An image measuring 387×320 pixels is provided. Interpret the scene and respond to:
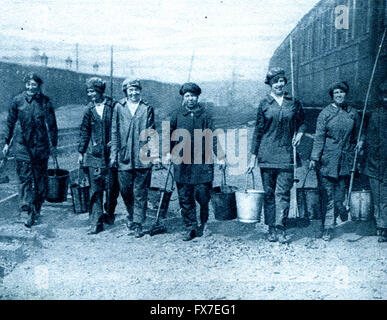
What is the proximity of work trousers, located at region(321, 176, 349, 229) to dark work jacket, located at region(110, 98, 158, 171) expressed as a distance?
2253 millimetres

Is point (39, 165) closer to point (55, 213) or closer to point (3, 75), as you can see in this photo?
point (55, 213)

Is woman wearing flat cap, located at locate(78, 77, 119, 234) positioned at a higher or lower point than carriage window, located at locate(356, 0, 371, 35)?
lower

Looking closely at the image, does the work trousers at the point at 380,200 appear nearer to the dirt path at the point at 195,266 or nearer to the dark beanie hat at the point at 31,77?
the dirt path at the point at 195,266

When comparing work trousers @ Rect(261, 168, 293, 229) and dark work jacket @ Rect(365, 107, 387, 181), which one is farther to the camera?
work trousers @ Rect(261, 168, 293, 229)

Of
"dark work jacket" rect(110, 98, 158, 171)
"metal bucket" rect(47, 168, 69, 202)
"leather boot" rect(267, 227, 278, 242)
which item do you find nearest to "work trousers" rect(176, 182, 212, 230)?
"dark work jacket" rect(110, 98, 158, 171)

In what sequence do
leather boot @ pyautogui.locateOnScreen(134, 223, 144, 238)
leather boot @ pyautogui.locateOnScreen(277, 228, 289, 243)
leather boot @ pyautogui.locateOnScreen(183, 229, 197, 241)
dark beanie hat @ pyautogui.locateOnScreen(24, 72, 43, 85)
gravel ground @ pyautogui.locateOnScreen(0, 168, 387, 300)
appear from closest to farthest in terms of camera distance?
gravel ground @ pyautogui.locateOnScreen(0, 168, 387, 300) < leather boot @ pyautogui.locateOnScreen(277, 228, 289, 243) < leather boot @ pyautogui.locateOnScreen(183, 229, 197, 241) < leather boot @ pyautogui.locateOnScreen(134, 223, 144, 238) < dark beanie hat @ pyautogui.locateOnScreen(24, 72, 43, 85)

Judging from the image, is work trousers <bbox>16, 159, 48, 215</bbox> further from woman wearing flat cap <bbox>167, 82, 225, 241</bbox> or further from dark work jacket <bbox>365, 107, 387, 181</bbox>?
dark work jacket <bbox>365, 107, 387, 181</bbox>

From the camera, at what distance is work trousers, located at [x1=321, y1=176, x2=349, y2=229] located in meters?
5.44

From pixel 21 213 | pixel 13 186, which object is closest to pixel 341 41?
pixel 21 213

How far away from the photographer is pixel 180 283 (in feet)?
14.7

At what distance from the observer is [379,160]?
5.25 meters

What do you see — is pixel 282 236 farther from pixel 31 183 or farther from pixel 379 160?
pixel 31 183

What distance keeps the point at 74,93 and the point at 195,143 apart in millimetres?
21399

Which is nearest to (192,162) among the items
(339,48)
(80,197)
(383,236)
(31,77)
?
(80,197)
